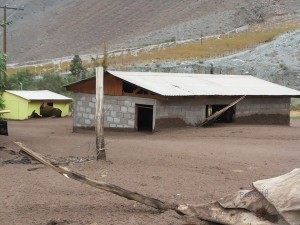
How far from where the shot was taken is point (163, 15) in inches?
4540

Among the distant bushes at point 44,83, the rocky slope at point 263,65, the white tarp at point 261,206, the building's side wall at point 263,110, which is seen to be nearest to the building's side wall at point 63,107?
the distant bushes at point 44,83

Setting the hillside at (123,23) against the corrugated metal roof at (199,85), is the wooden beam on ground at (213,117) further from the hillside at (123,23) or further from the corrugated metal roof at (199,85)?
the hillside at (123,23)

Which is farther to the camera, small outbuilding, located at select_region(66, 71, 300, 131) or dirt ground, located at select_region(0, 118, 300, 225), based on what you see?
small outbuilding, located at select_region(66, 71, 300, 131)

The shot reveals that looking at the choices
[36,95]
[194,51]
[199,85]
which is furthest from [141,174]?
[194,51]

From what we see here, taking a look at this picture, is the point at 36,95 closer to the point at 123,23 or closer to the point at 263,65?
the point at 263,65

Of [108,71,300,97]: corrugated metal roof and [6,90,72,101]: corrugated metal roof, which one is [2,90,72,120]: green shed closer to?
[6,90,72,101]: corrugated metal roof

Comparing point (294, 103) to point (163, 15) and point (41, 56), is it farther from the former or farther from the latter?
point (163, 15)

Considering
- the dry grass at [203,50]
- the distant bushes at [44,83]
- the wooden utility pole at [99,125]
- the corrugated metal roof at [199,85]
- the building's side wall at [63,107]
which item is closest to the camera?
the wooden utility pole at [99,125]

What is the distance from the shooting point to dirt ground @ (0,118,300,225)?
8828 millimetres

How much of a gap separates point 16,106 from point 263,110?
19879 millimetres

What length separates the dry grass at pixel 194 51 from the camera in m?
68.5

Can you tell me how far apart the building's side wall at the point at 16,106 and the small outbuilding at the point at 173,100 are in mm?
13526

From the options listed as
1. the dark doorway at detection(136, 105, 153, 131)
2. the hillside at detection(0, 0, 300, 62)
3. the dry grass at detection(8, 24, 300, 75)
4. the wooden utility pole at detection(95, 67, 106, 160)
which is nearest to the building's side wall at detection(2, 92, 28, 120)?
the dark doorway at detection(136, 105, 153, 131)

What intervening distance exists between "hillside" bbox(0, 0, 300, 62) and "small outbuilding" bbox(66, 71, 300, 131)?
67486 mm
